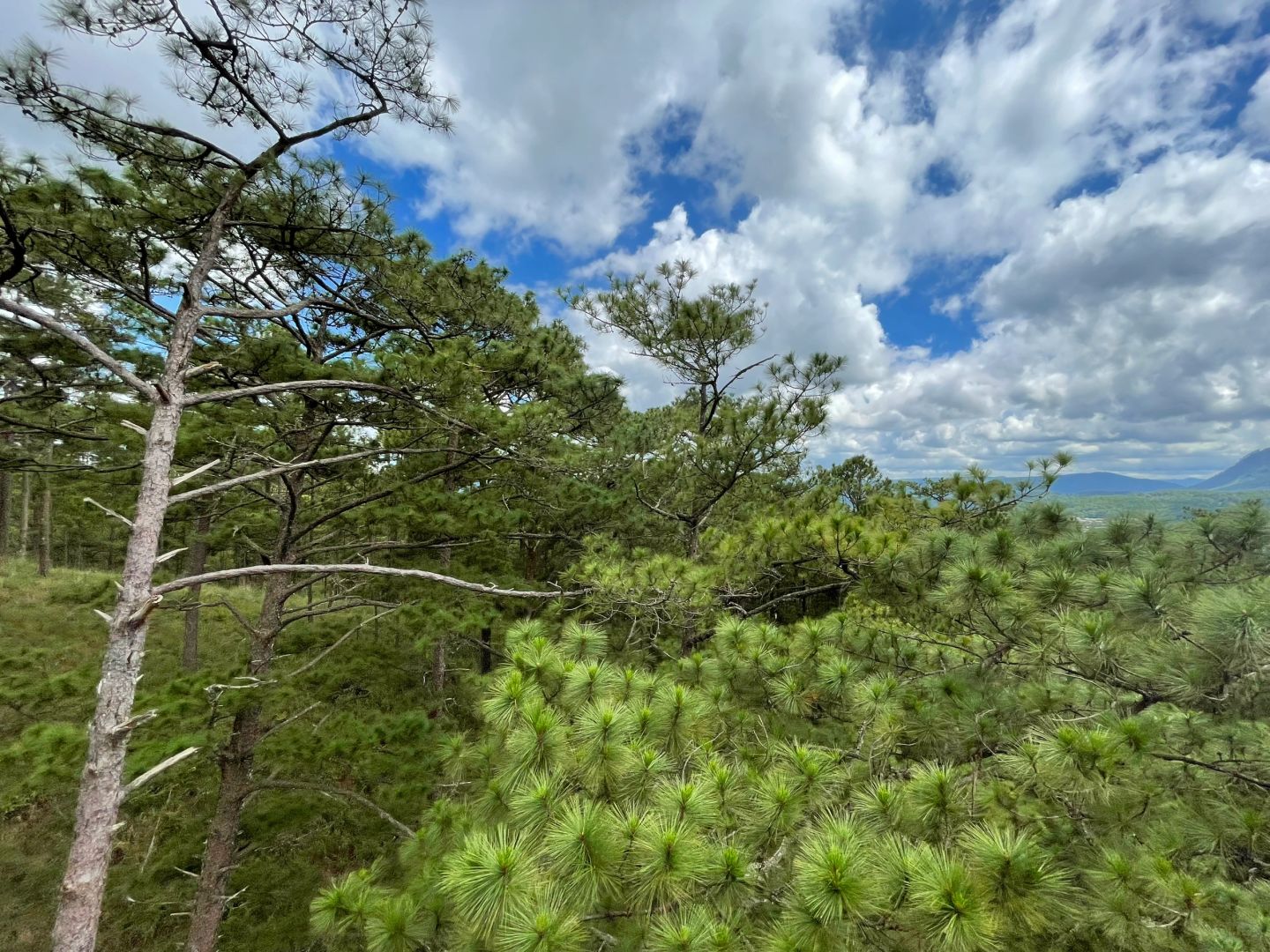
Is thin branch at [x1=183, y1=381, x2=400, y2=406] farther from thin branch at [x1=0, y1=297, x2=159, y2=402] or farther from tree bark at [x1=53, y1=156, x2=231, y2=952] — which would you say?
thin branch at [x1=0, y1=297, x2=159, y2=402]

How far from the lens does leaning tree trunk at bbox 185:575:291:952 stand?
16.4 feet

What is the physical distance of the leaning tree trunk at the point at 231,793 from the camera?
197 inches

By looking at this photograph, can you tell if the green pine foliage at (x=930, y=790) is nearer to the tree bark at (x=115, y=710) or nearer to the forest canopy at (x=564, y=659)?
the forest canopy at (x=564, y=659)

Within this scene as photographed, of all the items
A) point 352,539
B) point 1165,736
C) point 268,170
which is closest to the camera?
point 1165,736

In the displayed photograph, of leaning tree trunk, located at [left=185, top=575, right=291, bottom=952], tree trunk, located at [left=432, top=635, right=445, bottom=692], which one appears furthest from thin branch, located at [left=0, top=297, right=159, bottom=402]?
tree trunk, located at [left=432, top=635, right=445, bottom=692]

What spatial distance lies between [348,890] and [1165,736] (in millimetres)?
5453

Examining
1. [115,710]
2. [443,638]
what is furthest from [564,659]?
[443,638]

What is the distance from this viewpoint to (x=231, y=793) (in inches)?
207

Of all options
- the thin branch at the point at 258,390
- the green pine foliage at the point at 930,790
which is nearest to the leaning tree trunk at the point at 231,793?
the thin branch at the point at 258,390

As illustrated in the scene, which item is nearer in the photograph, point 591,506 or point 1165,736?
point 1165,736

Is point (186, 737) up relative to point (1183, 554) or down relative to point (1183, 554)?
down

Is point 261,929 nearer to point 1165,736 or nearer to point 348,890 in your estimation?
point 348,890

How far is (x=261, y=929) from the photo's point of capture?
648 centimetres

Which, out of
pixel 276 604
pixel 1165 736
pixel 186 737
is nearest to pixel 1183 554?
pixel 1165 736
